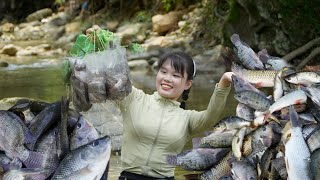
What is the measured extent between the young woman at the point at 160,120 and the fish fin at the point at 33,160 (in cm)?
74

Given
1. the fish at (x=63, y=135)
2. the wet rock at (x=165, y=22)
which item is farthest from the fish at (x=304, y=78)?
the wet rock at (x=165, y=22)

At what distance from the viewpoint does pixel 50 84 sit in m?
16.0

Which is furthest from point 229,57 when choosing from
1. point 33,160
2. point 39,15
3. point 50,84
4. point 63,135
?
point 39,15

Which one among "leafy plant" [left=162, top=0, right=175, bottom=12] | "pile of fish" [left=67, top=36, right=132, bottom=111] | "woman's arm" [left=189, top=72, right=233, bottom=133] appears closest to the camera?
"pile of fish" [left=67, top=36, right=132, bottom=111]

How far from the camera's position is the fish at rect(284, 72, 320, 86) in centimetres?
386

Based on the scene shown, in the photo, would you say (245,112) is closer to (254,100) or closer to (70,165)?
(254,100)

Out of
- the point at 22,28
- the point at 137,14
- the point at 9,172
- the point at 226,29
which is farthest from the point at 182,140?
the point at 22,28

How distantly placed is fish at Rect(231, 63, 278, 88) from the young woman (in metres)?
0.15

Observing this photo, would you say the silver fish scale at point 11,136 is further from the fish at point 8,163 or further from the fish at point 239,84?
the fish at point 239,84

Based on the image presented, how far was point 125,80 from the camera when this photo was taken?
12.6ft

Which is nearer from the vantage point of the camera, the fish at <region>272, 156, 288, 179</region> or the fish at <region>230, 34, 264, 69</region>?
the fish at <region>272, 156, 288, 179</region>

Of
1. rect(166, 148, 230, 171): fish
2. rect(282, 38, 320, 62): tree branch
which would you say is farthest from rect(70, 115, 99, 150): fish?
rect(282, 38, 320, 62): tree branch

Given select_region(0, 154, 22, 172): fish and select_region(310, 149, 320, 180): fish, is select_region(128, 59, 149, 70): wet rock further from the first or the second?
select_region(310, 149, 320, 180): fish

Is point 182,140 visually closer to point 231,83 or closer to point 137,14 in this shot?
point 231,83
